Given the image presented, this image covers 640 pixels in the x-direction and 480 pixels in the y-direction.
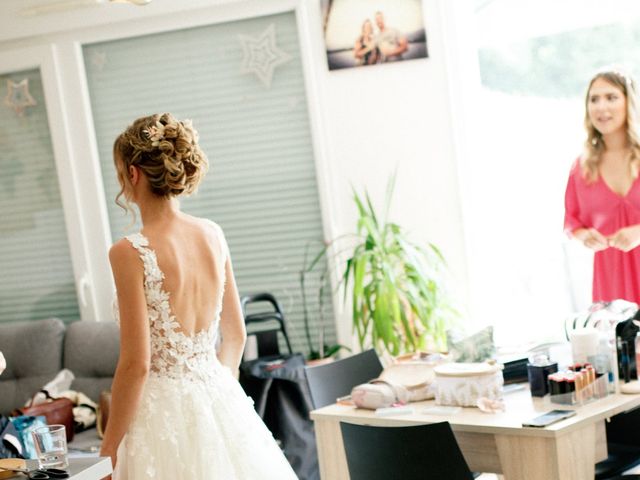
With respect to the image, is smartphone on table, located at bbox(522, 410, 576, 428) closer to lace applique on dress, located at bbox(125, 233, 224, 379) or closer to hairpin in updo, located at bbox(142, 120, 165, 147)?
lace applique on dress, located at bbox(125, 233, 224, 379)

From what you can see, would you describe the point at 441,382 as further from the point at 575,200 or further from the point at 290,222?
the point at 290,222

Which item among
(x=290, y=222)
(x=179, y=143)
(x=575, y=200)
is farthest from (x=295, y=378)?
(x=179, y=143)

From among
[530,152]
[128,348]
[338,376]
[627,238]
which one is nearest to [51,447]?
[128,348]

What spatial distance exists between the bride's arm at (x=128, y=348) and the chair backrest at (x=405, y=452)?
0.59 metres

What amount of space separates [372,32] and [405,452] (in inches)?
105

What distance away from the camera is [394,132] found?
15.7 ft

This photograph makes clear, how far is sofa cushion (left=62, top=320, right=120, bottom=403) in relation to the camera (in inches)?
187

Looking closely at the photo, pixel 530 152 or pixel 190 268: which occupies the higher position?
pixel 530 152

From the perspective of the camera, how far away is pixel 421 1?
182 inches

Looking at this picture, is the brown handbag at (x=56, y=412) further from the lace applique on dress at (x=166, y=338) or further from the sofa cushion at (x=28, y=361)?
the lace applique on dress at (x=166, y=338)

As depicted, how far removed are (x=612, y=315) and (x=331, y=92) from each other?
2226 millimetres

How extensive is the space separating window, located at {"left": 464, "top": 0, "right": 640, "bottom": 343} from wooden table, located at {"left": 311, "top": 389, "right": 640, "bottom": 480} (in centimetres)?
189

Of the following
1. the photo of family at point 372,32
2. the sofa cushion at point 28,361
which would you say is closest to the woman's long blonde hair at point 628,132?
the photo of family at point 372,32

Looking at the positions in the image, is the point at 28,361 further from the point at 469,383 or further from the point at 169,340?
the point at 469,383
